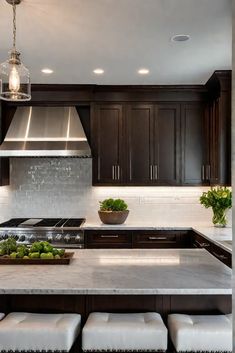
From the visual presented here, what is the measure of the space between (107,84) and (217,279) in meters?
3.20

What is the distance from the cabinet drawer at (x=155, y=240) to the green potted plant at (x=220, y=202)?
52 cm

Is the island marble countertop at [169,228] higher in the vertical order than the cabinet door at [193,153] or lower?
lower

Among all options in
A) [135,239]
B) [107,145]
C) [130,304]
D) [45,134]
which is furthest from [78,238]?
[130,304]

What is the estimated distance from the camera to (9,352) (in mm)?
1868

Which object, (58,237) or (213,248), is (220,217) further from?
(58,237)

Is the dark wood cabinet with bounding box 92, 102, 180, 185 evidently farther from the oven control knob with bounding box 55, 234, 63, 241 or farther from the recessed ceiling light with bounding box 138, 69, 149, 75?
the oven control knob with bounding box 55, 234, 63, 241

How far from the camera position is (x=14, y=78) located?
8.09ft

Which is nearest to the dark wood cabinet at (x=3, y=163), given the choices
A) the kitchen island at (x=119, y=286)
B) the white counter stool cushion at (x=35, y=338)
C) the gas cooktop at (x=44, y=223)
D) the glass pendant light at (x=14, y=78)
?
the gas cooktop at (x=44, y=223)

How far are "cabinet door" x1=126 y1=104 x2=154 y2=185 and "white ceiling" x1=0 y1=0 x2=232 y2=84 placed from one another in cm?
53

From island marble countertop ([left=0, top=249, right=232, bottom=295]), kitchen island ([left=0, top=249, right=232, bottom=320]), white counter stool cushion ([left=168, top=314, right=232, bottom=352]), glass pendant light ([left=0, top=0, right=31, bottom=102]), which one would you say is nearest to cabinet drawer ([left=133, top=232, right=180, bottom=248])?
island marble countertop ([left=0, top=249, right=232, bottom=295])

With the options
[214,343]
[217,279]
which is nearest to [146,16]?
[217,279]

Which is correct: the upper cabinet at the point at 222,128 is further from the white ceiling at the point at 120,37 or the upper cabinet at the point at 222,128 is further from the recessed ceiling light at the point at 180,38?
the recessed ceiling light at the point at 180,38

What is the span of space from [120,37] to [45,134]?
1939 millimetres

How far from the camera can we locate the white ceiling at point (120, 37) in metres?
2.62
